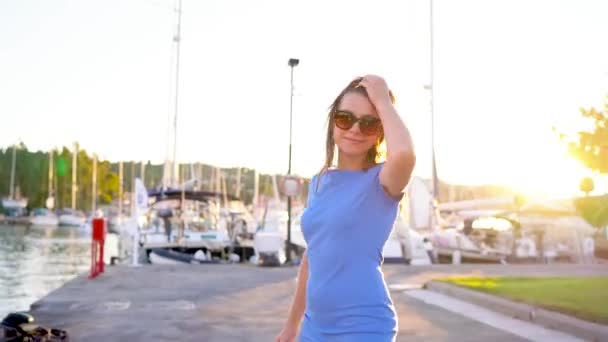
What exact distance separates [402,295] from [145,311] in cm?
499

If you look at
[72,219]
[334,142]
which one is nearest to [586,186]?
[334,142]

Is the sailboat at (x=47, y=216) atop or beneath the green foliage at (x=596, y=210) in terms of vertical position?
beneath

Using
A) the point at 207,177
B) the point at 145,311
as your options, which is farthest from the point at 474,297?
the point at 207,177

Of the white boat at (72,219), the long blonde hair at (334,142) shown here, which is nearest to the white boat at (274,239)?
the long blonde hair at (334,142)

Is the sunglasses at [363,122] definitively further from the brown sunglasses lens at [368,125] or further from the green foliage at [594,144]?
the green foliage at [594,144]

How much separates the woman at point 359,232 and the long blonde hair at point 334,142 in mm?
18

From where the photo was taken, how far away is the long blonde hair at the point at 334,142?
2.53 metres

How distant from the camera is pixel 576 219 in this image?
3294 cm

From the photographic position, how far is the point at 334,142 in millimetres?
2691

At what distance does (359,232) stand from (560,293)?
10.8 metres

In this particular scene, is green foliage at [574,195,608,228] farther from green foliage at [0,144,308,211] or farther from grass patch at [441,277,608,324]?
green foliage at [0,144,308,211]

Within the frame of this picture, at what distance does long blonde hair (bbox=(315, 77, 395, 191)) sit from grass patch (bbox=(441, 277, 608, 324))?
24.0ft

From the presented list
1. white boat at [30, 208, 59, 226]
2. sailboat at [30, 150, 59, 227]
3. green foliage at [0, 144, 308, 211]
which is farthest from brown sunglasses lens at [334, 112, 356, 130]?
white boat at [30, 208, 59, 226]

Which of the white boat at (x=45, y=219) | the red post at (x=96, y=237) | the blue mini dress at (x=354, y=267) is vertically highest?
the blue mini dress at (x=354, y=267)
